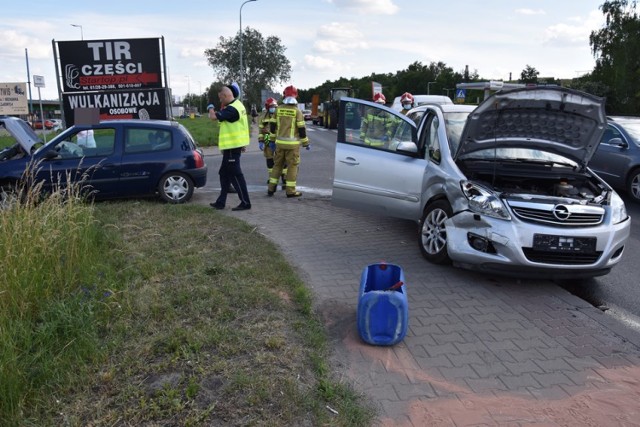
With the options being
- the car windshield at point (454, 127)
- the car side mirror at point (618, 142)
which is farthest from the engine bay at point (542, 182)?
the car side mirror at point (618, 142)

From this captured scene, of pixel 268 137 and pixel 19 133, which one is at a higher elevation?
pixel 19 133

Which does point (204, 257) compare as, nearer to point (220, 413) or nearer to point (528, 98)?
point (220, 413)

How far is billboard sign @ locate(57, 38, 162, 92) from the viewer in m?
13.3

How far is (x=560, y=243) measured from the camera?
4.70m

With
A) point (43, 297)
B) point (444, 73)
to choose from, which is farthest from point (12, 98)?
point (444, 73)

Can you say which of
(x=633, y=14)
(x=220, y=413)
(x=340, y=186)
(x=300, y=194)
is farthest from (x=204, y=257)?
(x=633, y=14)

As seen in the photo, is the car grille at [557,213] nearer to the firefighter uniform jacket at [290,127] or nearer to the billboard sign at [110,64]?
the firefighter uniform jacket at [290,127]

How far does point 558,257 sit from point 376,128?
2713 millimetres

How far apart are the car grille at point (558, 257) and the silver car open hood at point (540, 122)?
1.27 metres

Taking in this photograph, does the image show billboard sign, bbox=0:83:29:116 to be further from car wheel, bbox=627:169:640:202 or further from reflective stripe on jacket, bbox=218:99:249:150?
car wheel, bbox=627:169:640:202

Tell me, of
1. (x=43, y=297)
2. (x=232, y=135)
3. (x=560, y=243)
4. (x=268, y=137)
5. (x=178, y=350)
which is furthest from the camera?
(x=268, y=137)

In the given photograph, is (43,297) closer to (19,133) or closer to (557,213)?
(557,213)

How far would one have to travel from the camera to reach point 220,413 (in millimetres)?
2848

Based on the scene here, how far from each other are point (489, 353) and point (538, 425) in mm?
838
